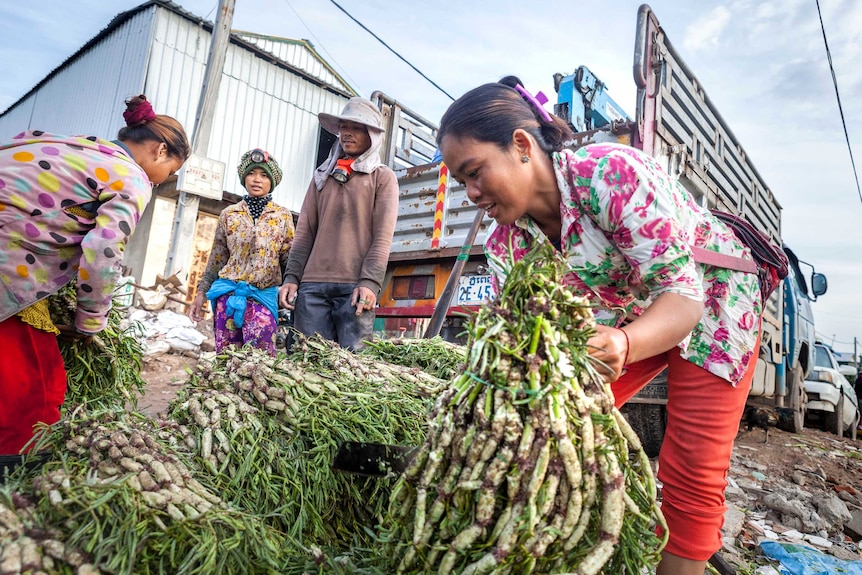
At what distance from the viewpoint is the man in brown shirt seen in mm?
3547

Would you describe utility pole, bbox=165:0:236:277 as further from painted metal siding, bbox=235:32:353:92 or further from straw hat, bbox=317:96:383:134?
painted metal siding, bbox=235:32:353:92

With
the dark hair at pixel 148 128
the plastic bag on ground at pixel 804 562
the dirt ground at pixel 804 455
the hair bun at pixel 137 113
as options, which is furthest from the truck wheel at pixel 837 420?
the hair bun at pixel 137 113

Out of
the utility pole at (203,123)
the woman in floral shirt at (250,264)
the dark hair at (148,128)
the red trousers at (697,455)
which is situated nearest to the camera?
the red trousers at (697,455)

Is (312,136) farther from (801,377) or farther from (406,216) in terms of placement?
(801,377)

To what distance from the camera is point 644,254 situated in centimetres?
145

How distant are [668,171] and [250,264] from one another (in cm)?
343

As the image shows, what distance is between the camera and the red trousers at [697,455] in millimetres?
1725

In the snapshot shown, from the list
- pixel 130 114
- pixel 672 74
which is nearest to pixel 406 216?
pixel 672 74

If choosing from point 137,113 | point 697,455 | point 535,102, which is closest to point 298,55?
point 137,113

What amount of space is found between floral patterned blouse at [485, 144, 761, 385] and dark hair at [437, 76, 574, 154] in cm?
11

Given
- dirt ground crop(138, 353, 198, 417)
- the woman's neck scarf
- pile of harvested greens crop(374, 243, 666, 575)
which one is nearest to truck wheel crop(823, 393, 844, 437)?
the woman's neck scarf

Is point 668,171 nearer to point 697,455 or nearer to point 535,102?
point 535,102

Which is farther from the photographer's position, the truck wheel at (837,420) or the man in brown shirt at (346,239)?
the truck wheel at (837,420)

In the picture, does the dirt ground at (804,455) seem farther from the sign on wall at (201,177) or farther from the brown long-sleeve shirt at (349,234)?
the sign on wall at (201,177)
